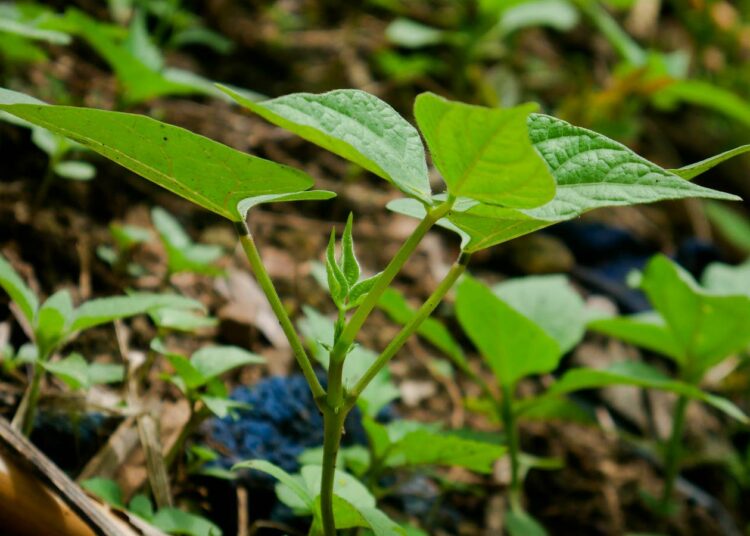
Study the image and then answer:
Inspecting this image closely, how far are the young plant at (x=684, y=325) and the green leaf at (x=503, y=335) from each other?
0.21 meters

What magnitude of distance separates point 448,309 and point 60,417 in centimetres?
100

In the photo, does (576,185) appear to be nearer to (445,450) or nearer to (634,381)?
(445,450)

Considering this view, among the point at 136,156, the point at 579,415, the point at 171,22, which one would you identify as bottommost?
the point at 579,415

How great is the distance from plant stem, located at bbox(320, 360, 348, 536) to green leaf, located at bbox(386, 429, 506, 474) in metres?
0.21

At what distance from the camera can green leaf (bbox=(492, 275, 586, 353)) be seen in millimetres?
1260

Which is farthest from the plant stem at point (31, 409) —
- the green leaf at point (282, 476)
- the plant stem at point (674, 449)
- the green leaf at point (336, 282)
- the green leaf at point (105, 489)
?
the plant stem at point (674, 449)

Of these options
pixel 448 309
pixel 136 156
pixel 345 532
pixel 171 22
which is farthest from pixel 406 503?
pixel 171 22

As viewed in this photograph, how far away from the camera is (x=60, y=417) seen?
957 millimetres

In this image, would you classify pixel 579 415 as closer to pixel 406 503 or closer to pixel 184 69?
pixel 406 503

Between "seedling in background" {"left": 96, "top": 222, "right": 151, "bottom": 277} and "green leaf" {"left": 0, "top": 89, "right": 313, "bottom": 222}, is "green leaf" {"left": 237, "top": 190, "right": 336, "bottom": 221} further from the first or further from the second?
"seedling in background" {"left": 96, "top": 222, "right": 151, "bottom": 277}

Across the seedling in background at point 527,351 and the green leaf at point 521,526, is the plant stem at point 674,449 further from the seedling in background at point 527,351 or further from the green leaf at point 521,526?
the green leaf at point 521,526

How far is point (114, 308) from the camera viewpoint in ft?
2.91

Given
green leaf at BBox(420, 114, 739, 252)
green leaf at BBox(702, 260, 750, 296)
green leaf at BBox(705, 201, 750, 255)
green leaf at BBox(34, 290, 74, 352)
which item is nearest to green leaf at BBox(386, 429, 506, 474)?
green leaf at BBox(420, 114, 739, 252)

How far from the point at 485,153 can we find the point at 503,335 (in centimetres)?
66
